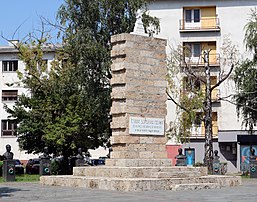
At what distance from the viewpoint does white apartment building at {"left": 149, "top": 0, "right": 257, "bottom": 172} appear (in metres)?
44.5

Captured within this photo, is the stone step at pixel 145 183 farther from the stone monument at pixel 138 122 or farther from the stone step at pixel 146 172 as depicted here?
the stone step at pixel 146 172

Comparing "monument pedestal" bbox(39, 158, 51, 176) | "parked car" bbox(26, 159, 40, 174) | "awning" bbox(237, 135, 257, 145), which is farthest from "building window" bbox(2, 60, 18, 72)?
"monument pedestal" bbox(39, 158, 51, 176)

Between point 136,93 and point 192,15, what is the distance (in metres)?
28.1

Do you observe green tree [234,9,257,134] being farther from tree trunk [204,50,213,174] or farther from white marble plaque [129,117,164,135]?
white marble plaque [129,117,164,135]

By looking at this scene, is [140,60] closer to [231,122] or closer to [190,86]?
[190,86]

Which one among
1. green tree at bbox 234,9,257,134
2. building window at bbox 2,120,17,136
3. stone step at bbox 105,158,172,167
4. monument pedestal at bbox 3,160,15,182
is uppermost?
green tree at bbox 234,9,257,134

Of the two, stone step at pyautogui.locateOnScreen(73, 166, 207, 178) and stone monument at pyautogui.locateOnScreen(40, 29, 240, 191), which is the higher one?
stone monument at pyautogui.locateOnScreen(40, 29, 240, 191)

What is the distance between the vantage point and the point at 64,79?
115ft

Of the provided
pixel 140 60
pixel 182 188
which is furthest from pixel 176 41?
pixel 182 188

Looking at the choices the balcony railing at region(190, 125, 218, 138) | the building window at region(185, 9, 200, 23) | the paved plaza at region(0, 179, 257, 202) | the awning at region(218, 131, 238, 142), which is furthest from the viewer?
the building window at region(185, 9, 200, 23)

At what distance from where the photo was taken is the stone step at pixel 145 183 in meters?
16.7

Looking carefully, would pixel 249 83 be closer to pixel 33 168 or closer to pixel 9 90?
pixel 33 168

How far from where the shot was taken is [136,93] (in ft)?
65.2

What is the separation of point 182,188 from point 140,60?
5198 millimetres
